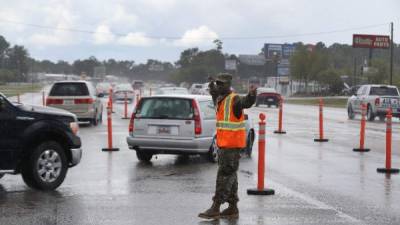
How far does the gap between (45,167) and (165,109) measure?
4272 millimetres

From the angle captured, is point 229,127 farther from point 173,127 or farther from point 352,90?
point 352,90

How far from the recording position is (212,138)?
14.8 metres

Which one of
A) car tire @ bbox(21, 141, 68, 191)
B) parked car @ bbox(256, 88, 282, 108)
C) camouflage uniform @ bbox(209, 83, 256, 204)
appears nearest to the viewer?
camouflage uniform @ bbox(209, 83, 256, 204)

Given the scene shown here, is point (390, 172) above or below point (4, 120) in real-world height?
below

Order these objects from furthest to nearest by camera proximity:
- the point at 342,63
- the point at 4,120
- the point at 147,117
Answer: the point at 342,63, the point at 147,117, the point at 4,120

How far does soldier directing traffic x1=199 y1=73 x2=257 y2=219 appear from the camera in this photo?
29.1ft

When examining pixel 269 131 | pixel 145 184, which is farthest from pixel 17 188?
pixel 269 131

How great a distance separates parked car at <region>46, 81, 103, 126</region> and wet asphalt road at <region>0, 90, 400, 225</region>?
9770 mm

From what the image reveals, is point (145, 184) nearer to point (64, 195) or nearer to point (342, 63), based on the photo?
point (64, 195)

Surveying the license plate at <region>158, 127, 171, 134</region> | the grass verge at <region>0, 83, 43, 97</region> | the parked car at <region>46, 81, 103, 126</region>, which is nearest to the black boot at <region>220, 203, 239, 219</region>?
the license plate at <region>158, 127, 171, 134</region>

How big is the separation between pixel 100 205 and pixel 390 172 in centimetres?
614

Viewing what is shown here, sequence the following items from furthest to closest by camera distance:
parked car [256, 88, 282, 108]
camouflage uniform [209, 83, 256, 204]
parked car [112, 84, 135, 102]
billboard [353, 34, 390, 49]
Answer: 1. billboard [353, 34, 390, 49]
2. parked car [112, 84, 135, 102]
3. parked car [256, 88, 282, 108]
4. camouflage uniform [209, 83, 256, 204]

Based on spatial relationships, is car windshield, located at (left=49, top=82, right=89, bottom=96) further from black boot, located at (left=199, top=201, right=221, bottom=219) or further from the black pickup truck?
black boot, located at (left=199, top=201, right=221, bottom=219)

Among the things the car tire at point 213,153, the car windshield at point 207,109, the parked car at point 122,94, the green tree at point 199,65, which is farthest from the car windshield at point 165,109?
the green tree at point 199,65
